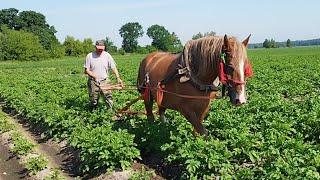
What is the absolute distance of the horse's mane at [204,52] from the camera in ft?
18.8

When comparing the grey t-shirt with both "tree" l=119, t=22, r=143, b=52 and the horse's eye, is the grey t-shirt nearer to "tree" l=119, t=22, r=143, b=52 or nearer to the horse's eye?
the horse's eye

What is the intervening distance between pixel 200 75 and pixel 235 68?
2.62 ft

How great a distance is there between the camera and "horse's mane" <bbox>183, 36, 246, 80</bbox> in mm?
5738

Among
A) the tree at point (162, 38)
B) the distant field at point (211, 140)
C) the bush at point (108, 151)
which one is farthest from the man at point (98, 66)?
the tree at point (162, 38)

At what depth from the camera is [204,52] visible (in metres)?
6.19

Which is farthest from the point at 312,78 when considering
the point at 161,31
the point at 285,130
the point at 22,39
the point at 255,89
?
the point at 161,31

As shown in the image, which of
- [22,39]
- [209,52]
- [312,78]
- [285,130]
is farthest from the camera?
[22,39]

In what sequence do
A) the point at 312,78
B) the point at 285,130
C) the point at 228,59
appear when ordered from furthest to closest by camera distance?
1. the point at 312,78
2. the point at 285,130
3. the point at 228,59

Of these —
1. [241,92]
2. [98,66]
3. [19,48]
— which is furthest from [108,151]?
[19,48]

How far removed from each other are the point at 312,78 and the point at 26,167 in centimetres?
1343

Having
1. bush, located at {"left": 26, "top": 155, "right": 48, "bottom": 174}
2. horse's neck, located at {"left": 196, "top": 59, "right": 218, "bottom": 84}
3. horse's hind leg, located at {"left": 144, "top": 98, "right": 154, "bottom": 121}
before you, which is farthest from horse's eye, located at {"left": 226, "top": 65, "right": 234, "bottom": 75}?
bush, located at {"left": 26, "top": 155, "right": 48, "bottom": 174}

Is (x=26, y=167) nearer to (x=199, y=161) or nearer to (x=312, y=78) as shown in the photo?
(x=199, y=161)

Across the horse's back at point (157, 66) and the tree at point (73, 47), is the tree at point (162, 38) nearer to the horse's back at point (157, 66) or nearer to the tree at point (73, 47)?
the tree at point (73, 47)

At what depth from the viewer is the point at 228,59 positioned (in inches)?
223
